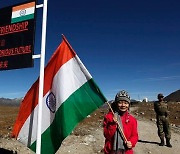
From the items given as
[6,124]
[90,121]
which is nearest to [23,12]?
[6,124]

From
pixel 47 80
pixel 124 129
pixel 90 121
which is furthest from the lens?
pixel 90 121

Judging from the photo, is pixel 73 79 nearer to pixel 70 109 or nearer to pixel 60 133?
pixel 70 109

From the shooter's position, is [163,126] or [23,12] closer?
[23,12]

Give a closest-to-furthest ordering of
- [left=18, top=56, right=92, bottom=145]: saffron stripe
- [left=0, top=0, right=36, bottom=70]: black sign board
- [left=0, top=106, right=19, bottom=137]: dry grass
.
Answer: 1. [left=18, top=56, right=92, bottom=145]: saffron stripe
2. [left=0, top=0, right=36, bottom=70]: black sign board
3. [left=0, top=106, right=19, bottom=137]: dry grass

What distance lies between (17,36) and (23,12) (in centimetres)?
70

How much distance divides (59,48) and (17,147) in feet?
22.6

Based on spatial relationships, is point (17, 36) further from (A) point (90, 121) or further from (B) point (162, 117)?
(A) point (90, 121)

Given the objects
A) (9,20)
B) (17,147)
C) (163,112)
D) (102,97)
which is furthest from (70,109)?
(163,112)

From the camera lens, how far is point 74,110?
6688 mm

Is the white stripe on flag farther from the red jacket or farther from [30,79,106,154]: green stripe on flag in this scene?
the red jacket

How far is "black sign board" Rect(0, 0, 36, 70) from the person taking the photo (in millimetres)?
7602

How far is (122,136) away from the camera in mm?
5199

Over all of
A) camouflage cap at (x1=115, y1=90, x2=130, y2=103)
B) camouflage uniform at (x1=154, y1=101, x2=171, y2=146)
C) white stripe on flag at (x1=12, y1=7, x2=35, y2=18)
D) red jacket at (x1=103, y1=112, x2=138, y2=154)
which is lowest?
red jacket at (x1=103, y1=112, x2=138, y2=154)

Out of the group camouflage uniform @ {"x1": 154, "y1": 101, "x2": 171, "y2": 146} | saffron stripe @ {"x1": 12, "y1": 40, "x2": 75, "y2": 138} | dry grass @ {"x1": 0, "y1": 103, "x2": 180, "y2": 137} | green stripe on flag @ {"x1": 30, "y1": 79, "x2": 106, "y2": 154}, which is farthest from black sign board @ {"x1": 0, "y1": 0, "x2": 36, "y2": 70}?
camouflage uniform @ {"x1": 154, "y1": 101, "x2": 171, "y2": 146}
